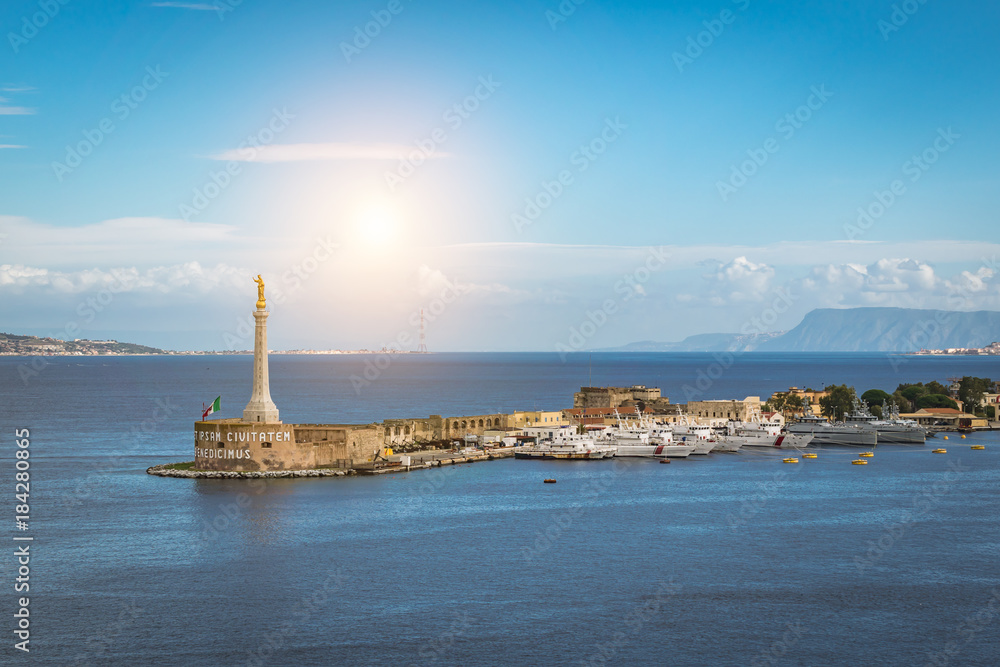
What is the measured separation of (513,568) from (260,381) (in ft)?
98.4

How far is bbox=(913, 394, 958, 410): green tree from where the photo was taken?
11262 centimetres

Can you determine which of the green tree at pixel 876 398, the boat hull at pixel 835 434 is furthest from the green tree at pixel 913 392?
the boat hull at pixel 835 434

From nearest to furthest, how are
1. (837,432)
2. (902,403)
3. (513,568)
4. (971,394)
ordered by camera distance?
(513,568), (837,432), (902,403), (971,394)

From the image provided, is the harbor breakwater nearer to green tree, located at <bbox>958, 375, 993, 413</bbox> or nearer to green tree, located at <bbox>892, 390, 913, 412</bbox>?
green tree, located at <bbox>892, 390, 913, 412</bbox>

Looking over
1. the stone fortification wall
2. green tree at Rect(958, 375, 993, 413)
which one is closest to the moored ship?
green tree at Rect(958, 375, 993, 413)

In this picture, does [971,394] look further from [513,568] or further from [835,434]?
[513,568]

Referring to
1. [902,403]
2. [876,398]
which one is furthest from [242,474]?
[902,403]

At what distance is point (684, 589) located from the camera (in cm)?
3734

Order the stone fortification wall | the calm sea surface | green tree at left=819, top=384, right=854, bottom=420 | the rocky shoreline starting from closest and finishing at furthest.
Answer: the calm sea surface
the rocky shoreline
the stone fortification wall
green tree at left=819, top=384, right=854, bottom=420

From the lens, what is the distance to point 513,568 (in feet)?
132

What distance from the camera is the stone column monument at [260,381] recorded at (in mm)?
63781

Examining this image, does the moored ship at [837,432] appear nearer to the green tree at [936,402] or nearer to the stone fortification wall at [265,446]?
the green tree at [936,402]

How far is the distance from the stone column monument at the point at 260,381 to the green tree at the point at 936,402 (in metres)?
79.2

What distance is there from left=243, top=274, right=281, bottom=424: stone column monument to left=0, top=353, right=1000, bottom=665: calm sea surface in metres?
5.45
